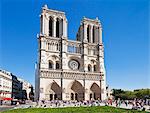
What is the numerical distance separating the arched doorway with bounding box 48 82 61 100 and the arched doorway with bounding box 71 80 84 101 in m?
3.58

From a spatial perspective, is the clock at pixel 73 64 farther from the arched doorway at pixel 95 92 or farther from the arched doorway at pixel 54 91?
the arched doorway at pixel 54 91

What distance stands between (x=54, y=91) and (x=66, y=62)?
284 inches

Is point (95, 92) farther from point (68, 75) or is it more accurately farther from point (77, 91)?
point (68, 75)

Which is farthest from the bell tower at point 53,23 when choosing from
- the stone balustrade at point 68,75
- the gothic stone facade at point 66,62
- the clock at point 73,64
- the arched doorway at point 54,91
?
the arched doorway at point 54,91

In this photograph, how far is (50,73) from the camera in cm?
5338

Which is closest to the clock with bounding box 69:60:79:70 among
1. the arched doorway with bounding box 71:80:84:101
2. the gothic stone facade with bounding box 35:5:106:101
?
the gothic stone facade with bounding box 35:5:106:101

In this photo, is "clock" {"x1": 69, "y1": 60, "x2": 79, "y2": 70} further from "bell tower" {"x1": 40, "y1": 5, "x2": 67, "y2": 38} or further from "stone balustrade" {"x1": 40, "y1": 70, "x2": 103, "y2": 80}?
"bell tower" {"x1": 40, "y1": 5, "x2": 67, "y2": 38}

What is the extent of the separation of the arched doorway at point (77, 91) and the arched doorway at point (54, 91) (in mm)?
3584

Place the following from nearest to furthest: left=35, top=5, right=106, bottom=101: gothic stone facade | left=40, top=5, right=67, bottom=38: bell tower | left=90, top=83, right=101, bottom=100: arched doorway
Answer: left=35, top=5, right=106, bottom=101: gothic stone facade
left=40, top=5, right=67, bottom=38: bell tower
left=90, top=83, right=101, bottom=100: arched doorway

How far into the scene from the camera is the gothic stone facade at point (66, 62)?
5334cm

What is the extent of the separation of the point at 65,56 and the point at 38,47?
643 centimetres

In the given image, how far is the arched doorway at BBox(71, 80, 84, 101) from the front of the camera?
56.1m

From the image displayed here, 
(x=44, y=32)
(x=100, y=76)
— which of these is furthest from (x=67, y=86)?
(x=44, y=32)

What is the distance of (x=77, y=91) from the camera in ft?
186
